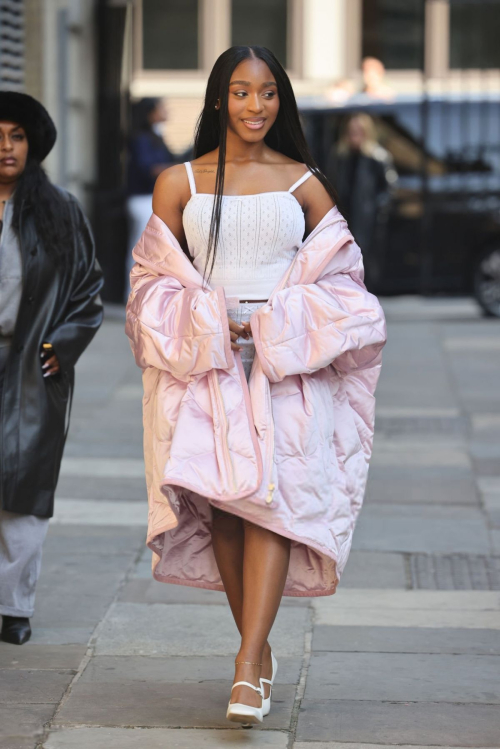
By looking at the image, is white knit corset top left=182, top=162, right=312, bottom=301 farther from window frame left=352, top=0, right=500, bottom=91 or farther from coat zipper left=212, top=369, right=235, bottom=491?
window frame left=352, top=0, right=500, bottom=91

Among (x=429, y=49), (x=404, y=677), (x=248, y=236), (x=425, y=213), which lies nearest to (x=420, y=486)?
(x=404, y=677)

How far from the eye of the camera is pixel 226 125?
374cm

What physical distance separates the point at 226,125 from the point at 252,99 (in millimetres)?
106

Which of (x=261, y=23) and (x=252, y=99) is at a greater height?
(x=261, y=23)

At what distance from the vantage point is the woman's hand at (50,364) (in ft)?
14.3

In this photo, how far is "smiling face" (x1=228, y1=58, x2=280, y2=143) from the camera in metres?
3.69

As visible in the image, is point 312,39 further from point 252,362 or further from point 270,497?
point 270,497

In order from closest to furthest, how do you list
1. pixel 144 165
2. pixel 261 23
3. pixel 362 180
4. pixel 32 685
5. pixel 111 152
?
pixel 32 685 < pixel 362 180 < pixel 144 165 < pixel 111 152 < pixel 261 23

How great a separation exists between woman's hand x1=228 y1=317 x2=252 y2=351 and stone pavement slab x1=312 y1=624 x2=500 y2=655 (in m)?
1.19

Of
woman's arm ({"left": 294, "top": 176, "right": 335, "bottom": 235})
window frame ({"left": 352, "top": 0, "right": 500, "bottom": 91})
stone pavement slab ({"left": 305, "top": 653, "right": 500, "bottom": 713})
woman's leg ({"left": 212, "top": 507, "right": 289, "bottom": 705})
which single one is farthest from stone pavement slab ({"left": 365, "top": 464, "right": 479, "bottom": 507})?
window frame ({"left": 352, "top": 0, "right": 500, "bottom": 91})

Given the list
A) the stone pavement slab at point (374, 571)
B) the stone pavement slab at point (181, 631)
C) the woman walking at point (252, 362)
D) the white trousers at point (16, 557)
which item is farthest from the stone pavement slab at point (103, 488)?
the woman walking at point (252, 362)

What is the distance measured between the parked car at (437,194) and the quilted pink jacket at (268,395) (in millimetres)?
10498

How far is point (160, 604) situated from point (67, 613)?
1.06ft

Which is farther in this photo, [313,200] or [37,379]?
[37,379]
